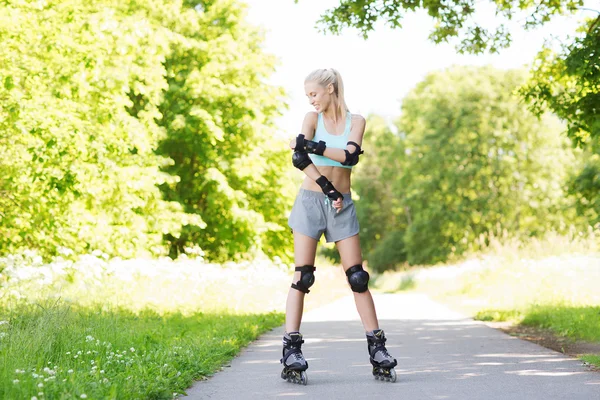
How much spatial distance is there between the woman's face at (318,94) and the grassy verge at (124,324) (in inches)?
82.1

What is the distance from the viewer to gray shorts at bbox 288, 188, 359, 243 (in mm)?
5535

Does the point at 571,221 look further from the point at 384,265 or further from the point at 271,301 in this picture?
the point at 271,301

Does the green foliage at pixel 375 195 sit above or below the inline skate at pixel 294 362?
above

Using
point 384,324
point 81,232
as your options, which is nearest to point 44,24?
point 81,232

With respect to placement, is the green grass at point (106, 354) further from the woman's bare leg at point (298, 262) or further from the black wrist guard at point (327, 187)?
the black wrist guard at point (327, 187)

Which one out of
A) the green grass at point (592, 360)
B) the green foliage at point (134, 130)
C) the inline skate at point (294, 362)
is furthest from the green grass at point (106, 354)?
the green foliage at point (134, 130)

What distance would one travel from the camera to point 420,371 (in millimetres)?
5934

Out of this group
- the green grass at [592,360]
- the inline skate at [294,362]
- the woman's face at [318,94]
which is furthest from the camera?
the green grass at [592,360]

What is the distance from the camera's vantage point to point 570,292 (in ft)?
43.3

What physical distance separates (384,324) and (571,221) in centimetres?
4047

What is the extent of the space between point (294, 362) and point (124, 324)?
3.69 metres

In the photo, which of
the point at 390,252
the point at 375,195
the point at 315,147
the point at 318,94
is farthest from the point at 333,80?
the point at 375,195

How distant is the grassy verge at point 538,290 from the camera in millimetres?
10023

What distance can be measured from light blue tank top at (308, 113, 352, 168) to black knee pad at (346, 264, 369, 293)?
728 millimetres
